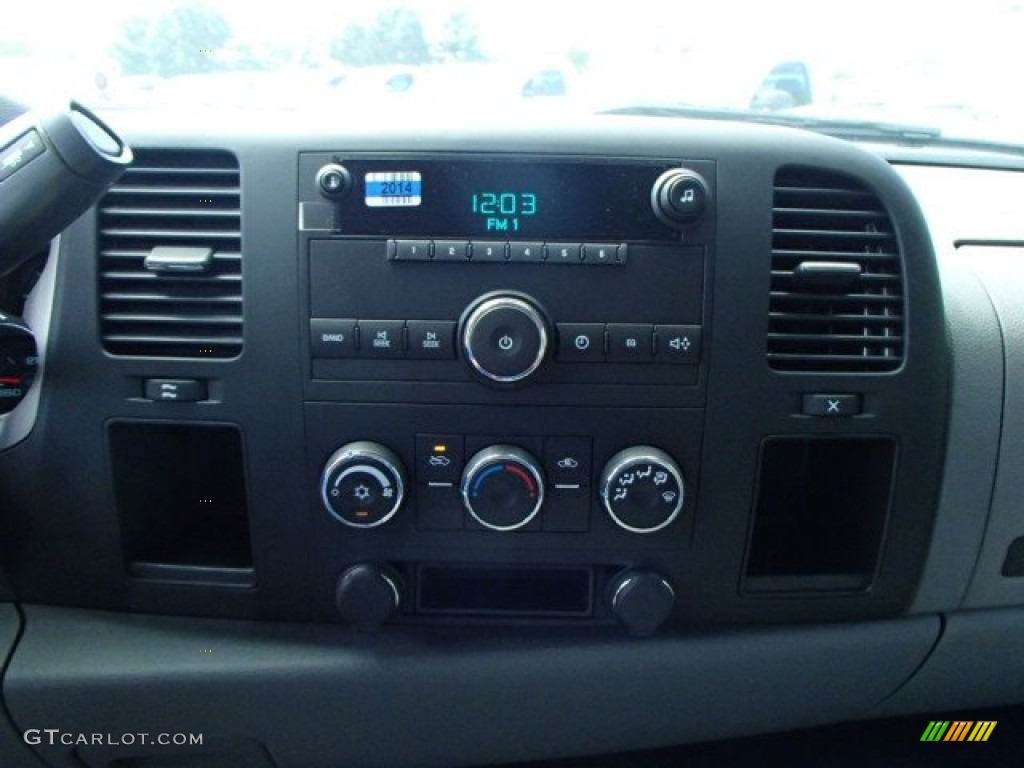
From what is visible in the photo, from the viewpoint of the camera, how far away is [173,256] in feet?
3.75

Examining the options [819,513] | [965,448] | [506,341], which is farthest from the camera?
[819,513]

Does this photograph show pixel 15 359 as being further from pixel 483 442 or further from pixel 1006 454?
pixel 1006 454

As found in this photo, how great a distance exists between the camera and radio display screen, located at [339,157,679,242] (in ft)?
3.71

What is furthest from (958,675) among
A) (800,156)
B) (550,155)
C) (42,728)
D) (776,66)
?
(42,728)

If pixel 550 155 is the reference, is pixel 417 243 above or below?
below

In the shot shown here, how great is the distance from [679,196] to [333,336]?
1.60 ft

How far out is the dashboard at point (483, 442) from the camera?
1143mm

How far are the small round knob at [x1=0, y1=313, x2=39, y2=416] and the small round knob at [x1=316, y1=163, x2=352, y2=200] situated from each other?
1.50 feet

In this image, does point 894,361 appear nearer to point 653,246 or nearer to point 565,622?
point 653,246

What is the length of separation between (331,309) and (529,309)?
0.26 m

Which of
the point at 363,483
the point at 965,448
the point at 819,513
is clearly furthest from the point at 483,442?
the point at 965,448

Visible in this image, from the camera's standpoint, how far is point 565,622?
131 cm

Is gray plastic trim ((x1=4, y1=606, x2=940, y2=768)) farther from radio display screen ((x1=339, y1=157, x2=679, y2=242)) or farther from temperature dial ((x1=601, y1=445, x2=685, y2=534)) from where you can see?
radio display screen ((x1=339, y1=157, x2=679, y2=242))

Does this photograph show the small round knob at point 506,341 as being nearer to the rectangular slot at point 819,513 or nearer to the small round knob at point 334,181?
the small round knob at point 334,181
